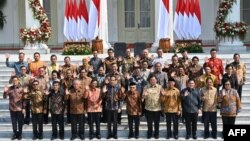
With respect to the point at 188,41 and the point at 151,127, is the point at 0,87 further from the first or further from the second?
the point at 188,41

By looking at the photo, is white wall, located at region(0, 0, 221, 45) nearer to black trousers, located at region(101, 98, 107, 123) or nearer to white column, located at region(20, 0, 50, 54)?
white column, located at region(20, 0, 50, 54)

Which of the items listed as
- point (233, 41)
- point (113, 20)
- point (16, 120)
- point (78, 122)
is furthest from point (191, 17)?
point (16, 120)

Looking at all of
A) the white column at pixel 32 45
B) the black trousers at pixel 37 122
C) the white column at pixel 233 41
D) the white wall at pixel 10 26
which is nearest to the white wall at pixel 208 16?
the white column at pixel 233 41

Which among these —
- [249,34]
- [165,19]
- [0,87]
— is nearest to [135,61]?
[0,87]

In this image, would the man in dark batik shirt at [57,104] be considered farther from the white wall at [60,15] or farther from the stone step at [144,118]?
the white wall at [60,15]

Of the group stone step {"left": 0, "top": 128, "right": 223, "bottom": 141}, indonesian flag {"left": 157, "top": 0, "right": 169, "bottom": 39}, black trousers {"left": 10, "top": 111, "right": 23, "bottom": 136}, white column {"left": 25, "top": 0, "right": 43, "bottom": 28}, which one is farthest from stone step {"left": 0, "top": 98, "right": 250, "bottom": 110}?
white column {"left": 25, "top": 0, "right": 43, "bottom": 28}

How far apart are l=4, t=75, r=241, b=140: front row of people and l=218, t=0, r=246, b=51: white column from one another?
343 inches

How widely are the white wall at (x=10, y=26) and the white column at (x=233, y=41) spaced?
10.7 metres

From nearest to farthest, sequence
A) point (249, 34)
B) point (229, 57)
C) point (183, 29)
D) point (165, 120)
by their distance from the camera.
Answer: point (165, 120) < point (229, 57) < point (183, 29) < point (249, 34)

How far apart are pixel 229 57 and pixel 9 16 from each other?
12399 mm

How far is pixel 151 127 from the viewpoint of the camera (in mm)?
12531

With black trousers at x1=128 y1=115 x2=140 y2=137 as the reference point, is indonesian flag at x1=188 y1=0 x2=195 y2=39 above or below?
above

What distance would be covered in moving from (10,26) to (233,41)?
37.6 feet

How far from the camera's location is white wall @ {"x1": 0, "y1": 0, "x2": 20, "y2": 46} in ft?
83.5
